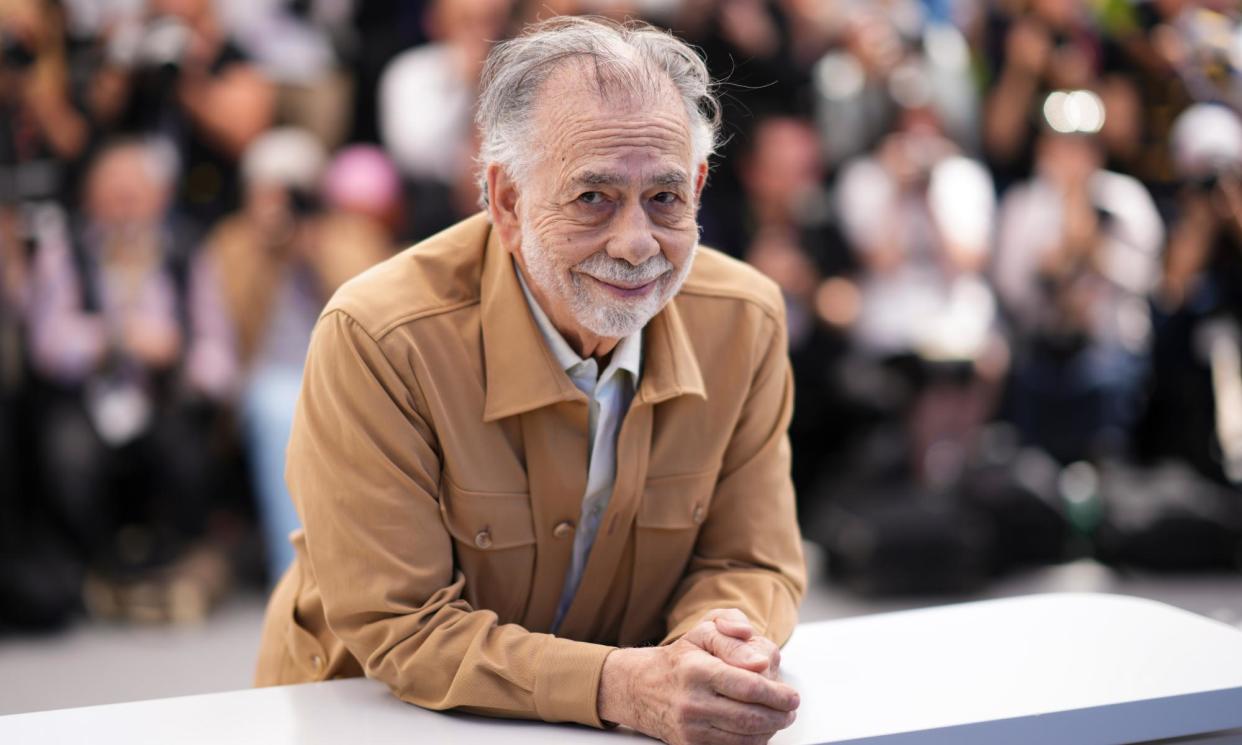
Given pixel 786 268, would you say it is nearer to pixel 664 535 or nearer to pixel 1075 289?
pixel 1075 289

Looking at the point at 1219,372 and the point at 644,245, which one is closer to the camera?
the point at 644,245

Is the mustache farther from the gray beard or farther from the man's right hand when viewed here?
the man's right hand

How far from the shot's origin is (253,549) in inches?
204

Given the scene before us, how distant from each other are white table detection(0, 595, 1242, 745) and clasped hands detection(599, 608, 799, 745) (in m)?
0.04

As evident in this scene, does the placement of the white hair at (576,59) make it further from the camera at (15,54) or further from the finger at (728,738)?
the camera at (15,54)

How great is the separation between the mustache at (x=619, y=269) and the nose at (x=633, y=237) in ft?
0.04

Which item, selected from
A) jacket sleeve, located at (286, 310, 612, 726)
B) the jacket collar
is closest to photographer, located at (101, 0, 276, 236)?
the jacket collar

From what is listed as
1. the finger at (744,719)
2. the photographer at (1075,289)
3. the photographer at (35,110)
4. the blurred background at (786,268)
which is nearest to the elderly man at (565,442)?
the finger at (744,719)

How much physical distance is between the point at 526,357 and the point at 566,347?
0.30 ft

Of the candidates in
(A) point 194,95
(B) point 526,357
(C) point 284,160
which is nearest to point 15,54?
(A) point 194,95

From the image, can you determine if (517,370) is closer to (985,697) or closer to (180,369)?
(985,697)

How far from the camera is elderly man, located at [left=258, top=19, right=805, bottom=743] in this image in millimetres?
1892

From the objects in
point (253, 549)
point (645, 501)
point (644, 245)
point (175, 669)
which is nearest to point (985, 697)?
point (645, 501)

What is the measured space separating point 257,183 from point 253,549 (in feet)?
4.44
